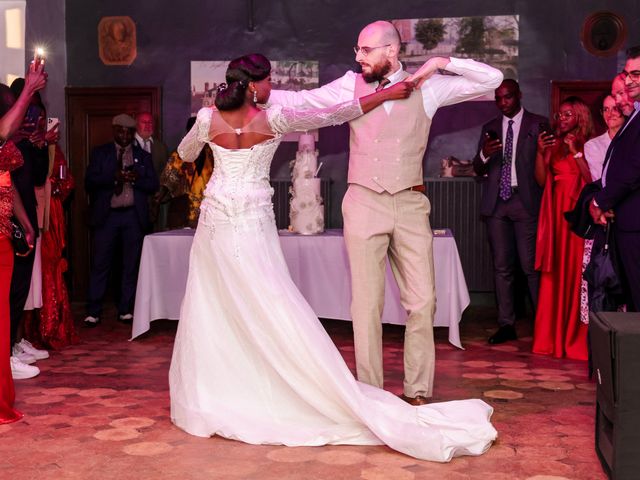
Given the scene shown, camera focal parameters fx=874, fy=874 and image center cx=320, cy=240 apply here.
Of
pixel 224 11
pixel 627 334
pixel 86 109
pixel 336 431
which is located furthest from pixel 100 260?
pixel 627 334

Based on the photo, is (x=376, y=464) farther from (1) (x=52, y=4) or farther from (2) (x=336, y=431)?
(1) (x=52, y=4)

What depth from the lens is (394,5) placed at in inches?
311

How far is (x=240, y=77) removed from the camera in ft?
12.9

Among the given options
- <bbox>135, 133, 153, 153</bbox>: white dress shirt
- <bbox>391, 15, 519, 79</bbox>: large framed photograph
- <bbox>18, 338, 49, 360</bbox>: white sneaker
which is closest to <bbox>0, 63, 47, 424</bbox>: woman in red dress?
<bbox>18, 338, 49, 360</bbox>: white sneaker

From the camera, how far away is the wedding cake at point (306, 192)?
5.86 meters

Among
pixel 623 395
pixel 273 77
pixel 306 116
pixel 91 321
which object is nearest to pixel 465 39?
pixel 273 77

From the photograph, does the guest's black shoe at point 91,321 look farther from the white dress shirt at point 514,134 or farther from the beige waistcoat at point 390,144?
the beige waistcoat at point 390,144

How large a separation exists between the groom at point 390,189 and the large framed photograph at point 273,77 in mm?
3797

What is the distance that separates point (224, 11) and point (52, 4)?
161 centimetres

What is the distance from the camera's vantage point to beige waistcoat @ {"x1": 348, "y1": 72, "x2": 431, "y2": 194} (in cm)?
410

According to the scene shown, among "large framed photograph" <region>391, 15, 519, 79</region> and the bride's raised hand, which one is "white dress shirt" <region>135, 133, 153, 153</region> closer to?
"large framed photograph" <region>391, 15, 519, 79</region>

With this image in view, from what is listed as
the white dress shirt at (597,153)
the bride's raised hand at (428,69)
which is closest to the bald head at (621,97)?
the white dress shirt at (597,153)

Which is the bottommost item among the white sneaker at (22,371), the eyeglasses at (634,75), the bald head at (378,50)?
the white sneaker at (22,371)

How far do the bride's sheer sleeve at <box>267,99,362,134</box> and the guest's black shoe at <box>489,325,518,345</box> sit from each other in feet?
8.79
